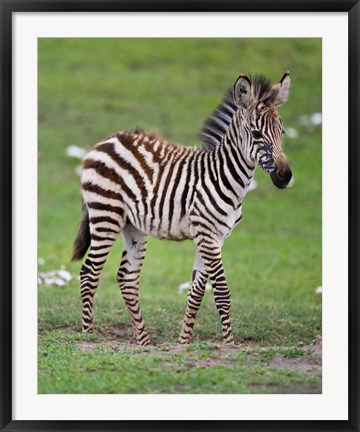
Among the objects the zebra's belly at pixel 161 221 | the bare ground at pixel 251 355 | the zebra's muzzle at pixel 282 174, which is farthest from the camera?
the zebra's belly at pixel 161 221

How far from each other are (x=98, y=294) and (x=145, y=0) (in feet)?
20.6

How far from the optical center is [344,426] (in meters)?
7.82

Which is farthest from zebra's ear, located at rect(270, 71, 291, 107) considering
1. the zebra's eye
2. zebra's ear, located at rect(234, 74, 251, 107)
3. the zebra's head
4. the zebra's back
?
the zebra's back

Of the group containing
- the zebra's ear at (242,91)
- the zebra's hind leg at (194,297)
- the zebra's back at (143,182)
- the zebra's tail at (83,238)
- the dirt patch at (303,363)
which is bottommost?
the dirt patch at (303,363)

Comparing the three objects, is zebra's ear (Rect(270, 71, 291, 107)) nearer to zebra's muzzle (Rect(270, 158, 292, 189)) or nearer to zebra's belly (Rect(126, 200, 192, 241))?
zebra's muzzle (Rect(270, 158, 292, 189))

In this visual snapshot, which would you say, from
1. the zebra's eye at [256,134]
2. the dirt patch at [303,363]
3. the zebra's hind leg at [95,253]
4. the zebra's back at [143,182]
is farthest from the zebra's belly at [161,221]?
the dirt patch at [303,363]

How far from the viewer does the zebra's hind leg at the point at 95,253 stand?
32.8 ft

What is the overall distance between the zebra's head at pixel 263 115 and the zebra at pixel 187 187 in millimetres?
11

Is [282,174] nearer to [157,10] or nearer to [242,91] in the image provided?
[242,91]

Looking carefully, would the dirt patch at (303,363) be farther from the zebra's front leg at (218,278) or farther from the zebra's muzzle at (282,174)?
the zebra's muzzle at (282,174)

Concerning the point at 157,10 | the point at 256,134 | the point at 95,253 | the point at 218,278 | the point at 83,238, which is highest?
the point at 157,10

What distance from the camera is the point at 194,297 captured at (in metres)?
9.81

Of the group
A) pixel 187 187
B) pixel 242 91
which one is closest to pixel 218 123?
pixel 242 91

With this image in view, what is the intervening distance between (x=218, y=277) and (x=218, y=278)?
0.4 inches
